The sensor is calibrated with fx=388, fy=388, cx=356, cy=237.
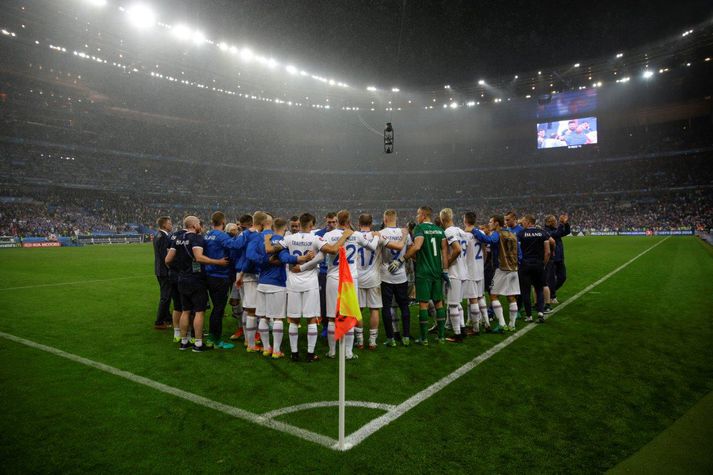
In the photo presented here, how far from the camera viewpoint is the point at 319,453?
135 inches

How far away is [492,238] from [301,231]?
12.5ft

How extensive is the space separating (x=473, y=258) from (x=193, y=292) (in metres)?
5.19

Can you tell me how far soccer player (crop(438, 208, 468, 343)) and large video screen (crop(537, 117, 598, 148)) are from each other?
54.3m

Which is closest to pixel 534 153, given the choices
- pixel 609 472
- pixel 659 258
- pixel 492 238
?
pixel 659 258

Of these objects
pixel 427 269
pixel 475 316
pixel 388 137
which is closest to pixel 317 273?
pixel 427 269

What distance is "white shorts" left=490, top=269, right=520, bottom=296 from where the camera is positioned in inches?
304

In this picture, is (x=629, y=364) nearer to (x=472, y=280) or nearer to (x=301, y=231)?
(x=472, y=280)

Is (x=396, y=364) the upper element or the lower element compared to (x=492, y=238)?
lower

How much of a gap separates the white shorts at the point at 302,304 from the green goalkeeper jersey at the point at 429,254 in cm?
193

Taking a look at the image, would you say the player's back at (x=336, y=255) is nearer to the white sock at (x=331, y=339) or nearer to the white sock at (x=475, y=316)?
the white sock at (x=331, y=339)

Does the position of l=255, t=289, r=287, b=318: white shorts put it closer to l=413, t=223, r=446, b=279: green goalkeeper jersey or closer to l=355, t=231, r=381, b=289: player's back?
l=355, t=231, r=381, b=289: player's back

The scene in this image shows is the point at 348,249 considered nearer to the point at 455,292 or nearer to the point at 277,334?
the point at 277,334

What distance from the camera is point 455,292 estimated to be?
7.09 metres

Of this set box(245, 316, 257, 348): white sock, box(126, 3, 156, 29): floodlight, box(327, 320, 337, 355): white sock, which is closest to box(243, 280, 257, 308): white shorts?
box(245, 316, 257, 348): white sock
